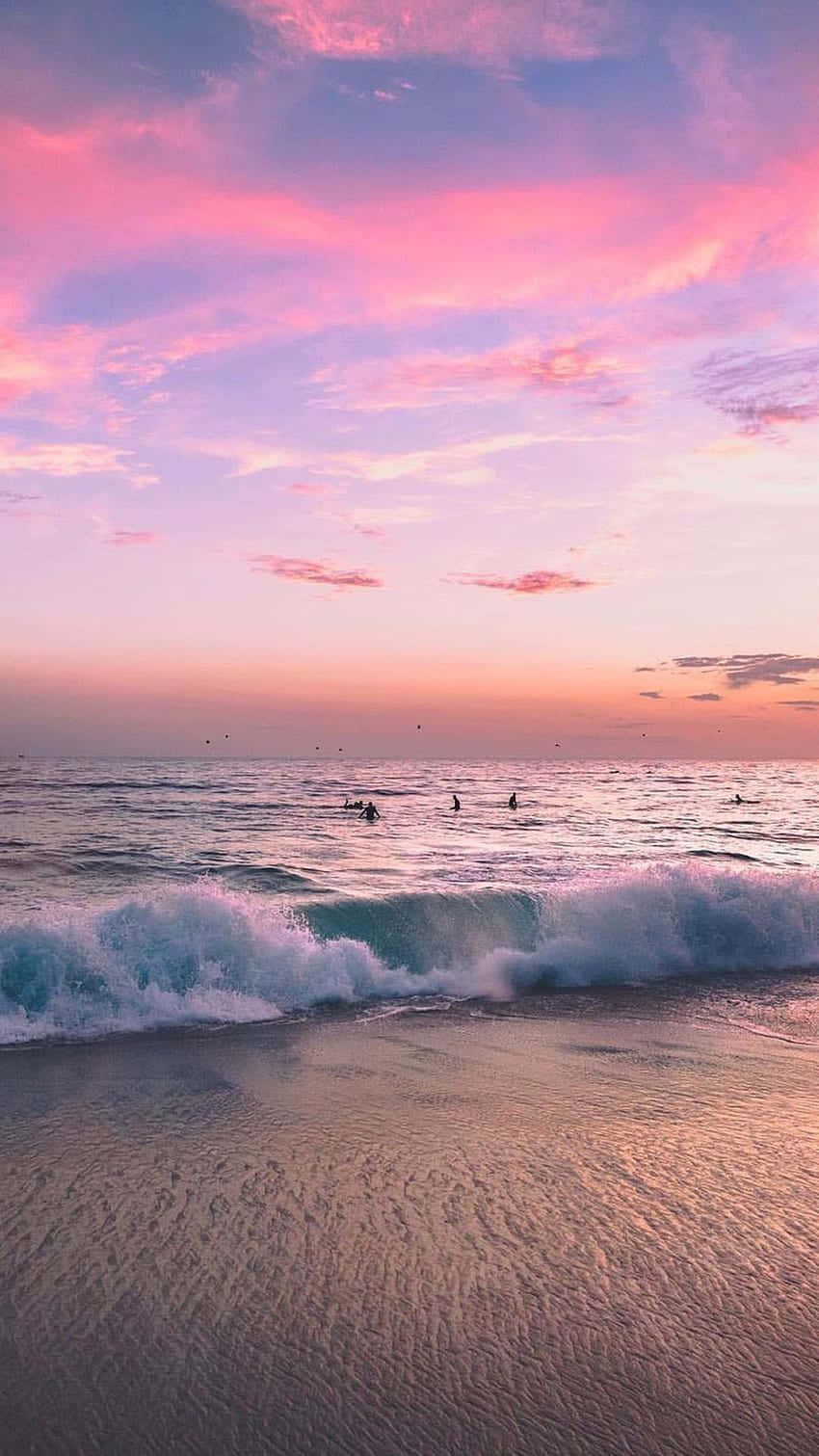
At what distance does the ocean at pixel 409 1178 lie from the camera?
437 cm

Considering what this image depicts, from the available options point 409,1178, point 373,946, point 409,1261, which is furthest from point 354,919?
point 409,1261

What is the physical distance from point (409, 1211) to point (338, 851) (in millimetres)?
23538

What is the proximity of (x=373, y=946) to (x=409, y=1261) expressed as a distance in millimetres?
10491

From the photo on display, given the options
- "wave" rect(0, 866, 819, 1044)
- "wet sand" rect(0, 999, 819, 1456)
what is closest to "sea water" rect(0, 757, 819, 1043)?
"wave" rect(0, 866, 819, 1044)

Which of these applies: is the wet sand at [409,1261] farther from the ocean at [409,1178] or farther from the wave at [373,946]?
the wave at [373,946]

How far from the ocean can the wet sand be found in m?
0.02

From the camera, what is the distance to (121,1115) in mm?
8078

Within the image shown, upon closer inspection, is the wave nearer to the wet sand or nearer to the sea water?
the sea water

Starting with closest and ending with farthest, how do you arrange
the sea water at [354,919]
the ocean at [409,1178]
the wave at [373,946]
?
the ocean at [409,1178] < the wave at [373,946] < the sea water at [354,919]

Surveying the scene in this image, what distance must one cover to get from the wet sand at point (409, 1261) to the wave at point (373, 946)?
8.39 ft

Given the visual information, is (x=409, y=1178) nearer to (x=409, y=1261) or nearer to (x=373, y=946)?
(x=409, y=1261)

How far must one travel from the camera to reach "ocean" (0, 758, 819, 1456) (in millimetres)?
4371

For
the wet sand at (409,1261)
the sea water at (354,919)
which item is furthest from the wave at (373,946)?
the wet sand at (409,1261)

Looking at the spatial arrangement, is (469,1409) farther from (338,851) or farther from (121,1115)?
(338,851)
